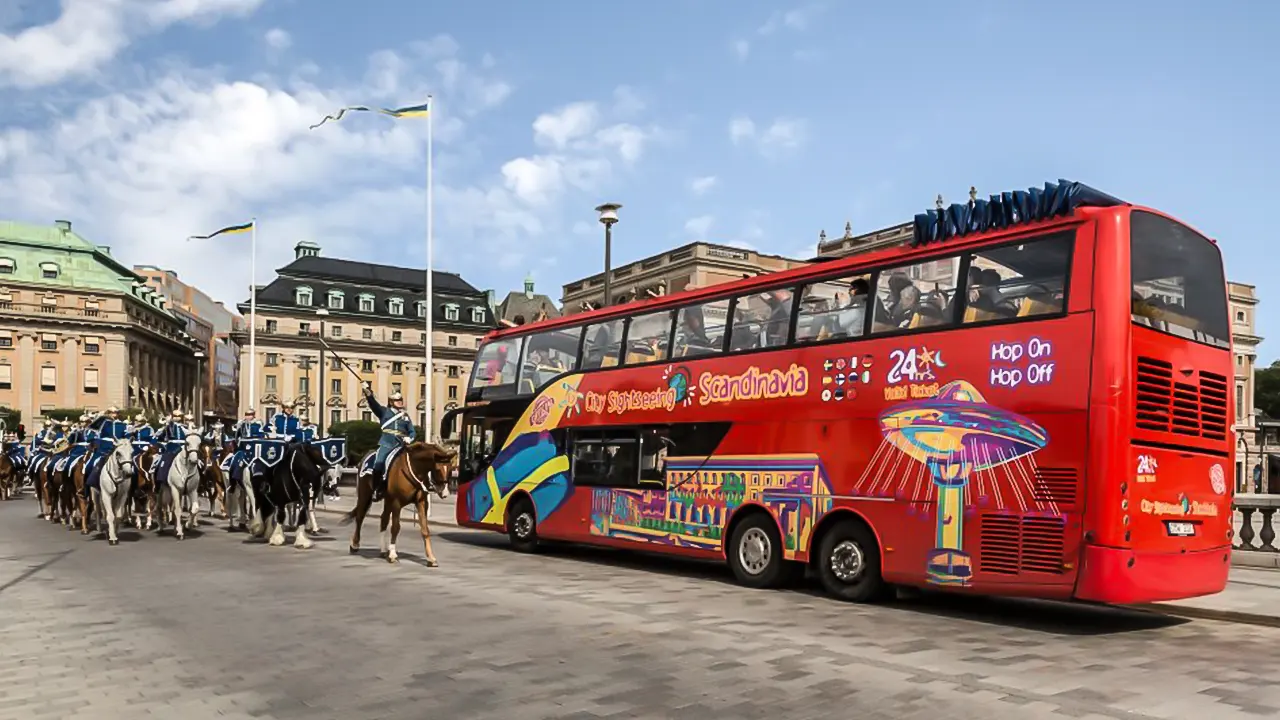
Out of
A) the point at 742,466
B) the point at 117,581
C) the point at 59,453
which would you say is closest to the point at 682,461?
the point at 742,466

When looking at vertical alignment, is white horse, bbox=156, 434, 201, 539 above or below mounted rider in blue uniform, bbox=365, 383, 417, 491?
below

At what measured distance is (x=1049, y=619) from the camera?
515 inches

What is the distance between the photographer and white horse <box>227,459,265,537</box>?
22375 mm

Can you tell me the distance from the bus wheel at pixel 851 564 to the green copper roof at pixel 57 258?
113592mm

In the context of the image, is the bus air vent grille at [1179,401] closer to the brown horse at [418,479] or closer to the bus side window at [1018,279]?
the bus side window at [1018,279]

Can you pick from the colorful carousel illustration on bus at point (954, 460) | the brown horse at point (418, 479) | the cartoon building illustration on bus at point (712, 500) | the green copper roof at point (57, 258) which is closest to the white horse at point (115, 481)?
the brown horse at point (418, 479)

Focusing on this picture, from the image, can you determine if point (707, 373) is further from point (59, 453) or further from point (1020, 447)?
point (59, 453)

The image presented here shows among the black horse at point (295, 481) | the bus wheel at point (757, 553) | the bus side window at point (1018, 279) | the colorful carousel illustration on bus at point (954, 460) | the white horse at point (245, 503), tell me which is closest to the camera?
the bus side window at point (1018, 279)

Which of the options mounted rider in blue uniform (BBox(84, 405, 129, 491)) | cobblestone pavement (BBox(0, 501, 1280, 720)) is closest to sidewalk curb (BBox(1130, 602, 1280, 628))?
cobblestone pavement (BBox(0, 501, 1280, 720))

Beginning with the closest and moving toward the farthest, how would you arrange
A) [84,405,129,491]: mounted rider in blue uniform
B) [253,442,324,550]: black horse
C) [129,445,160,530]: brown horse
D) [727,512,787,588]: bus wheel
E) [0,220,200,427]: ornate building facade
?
[727,512,787,588]: bus wheel → [253,442,324,550]: black horse → [84,405,129,491]: mounted rider in blue uniform → [129,445,160,530]: brown horse → [0,220,200,427]: ornate building facade

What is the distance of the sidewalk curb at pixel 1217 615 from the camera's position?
1263 cm

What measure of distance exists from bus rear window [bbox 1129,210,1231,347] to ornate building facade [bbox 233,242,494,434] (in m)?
115

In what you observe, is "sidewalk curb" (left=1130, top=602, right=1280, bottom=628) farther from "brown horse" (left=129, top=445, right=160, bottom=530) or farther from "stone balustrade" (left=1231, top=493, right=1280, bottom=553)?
"brown horse" (left=129, top=445, right=160, bottom=530)

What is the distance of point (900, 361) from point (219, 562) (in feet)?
38.2
